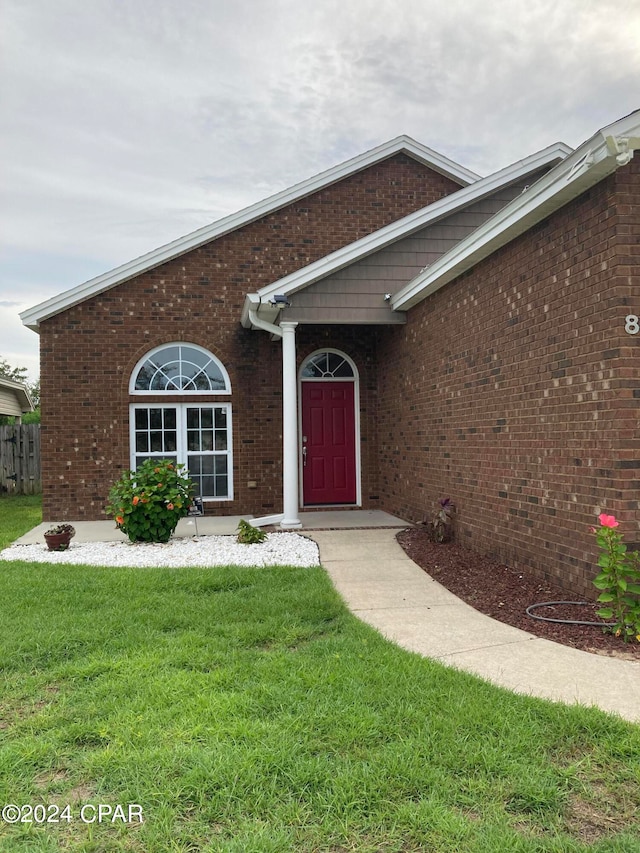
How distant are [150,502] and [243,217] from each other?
5.36 meters

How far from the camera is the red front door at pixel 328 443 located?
10961 millimetres

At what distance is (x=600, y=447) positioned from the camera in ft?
16.1

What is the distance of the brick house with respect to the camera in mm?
5013

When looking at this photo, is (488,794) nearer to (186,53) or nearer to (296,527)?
(296,527)

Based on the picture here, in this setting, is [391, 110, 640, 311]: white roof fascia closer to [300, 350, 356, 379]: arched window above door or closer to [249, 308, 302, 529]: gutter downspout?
[249, 308, 302, 529]: gutter downspout

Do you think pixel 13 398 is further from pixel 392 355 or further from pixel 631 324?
pixel 631 324

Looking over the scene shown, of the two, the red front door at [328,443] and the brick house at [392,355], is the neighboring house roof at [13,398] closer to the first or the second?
the brick house at [392,355]

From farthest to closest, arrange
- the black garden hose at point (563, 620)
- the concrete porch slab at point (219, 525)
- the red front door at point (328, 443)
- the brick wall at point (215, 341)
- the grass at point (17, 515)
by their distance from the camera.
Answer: the red front door at point (328, 443)
the brick wall at point (215, 341)
the grass at point (17, 515)
the concrete porch slab at point (219, 525)
the black garden hose at point (563, 620)

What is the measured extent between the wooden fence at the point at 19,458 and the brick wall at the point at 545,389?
39.7 ft

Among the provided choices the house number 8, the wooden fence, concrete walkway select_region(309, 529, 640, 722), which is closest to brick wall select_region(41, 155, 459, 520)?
concrete walkway select_region(309, 529, 640, 722)

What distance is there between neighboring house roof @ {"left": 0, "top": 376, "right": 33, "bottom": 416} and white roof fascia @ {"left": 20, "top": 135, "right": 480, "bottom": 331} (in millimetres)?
11199

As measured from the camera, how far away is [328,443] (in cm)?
1105

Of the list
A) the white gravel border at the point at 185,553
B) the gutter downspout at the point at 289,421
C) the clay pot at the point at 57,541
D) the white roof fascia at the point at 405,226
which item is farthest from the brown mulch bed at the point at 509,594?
the clay pot at the point at 57,541

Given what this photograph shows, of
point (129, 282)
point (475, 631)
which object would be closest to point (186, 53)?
point (129, 282)
